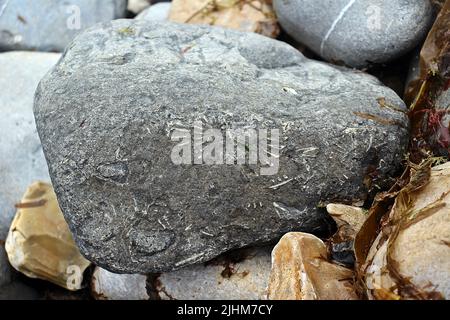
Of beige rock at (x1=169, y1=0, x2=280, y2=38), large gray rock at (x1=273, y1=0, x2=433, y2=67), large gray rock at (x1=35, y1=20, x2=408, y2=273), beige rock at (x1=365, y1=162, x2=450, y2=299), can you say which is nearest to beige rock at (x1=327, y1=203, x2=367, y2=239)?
large gray rock at (x1=35, y1=20, x2=408, y2=273)

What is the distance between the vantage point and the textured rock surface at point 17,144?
125 inches

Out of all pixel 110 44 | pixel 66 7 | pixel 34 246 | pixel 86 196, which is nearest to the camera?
pixel 86 196

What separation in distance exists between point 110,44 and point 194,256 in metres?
0.99

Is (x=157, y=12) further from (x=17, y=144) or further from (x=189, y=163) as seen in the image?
(x=189, y=163)

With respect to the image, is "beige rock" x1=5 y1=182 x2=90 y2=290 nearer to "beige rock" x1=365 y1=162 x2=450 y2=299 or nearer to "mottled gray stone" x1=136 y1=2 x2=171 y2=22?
"mottled gray stone" x1=136 y1=2 x2=171 y2=22

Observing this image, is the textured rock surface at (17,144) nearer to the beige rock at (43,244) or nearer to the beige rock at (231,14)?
the beige rock at (43,244)

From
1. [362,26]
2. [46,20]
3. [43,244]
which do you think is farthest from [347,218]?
[46,20]

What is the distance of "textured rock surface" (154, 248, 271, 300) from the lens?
261cm

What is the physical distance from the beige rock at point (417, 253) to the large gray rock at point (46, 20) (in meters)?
2.31

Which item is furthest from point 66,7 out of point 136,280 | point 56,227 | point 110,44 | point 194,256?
point 194,256

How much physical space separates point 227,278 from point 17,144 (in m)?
1.36
